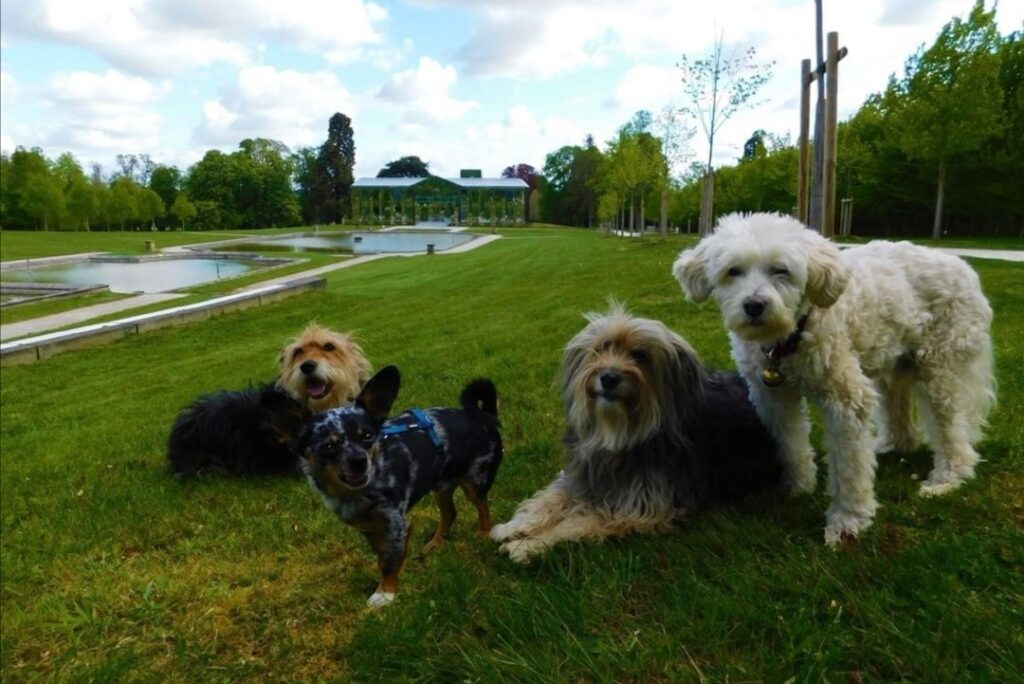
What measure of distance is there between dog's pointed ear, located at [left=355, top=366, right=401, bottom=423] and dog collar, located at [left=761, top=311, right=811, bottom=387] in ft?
6.12

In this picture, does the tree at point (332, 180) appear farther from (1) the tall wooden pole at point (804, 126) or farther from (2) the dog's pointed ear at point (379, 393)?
(2) the dog's pointed ear at point (379, 393)

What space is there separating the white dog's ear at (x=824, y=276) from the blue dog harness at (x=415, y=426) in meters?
2.05

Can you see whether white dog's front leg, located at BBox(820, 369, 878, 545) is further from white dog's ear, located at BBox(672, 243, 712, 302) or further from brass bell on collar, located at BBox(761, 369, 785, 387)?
white dog's ear, located at BBox(672, 243, 712, 302)

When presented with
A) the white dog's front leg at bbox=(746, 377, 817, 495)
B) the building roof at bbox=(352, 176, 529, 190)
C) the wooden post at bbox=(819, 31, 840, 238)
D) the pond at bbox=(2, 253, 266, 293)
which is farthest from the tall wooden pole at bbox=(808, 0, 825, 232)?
the building roof at bbox=(352, 176, 529, 190)

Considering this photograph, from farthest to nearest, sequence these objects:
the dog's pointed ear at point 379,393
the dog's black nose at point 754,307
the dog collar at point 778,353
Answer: the dog's pointed ear at point 379,393 < the dog collar at point 778,353 < the dog's black nose at point 754,307

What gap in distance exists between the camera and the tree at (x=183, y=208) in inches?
3612

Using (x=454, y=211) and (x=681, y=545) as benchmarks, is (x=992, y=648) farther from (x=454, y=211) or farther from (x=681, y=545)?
(x=454, y=211)

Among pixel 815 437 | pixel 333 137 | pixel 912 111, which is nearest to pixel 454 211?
pixel 333 137

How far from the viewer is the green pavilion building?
10694 cm

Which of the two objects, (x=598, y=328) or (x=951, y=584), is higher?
(x=598, y=328)

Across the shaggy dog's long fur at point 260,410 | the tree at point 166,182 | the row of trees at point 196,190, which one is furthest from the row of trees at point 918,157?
the tree at point 166,182

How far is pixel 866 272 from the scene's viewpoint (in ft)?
12.0

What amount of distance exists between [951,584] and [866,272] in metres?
1.64

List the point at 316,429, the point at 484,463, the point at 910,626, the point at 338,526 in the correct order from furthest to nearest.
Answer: the point at 338,526
the point at 484,463
the point at 316,429
the point at 910,626
